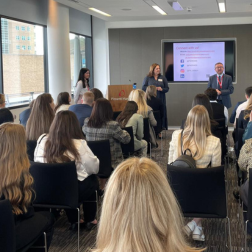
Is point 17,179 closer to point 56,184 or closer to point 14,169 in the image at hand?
point 14,169

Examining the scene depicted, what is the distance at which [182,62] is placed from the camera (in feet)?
37.7

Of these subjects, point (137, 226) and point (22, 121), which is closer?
point (137, 226)

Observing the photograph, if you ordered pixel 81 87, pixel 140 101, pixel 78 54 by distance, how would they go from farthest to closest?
pixel 78 54, pixel 81 87, pixel 140 101

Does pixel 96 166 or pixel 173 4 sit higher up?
pixel 173 4

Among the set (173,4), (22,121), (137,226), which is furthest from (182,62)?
(137,226)

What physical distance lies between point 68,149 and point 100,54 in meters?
9.06

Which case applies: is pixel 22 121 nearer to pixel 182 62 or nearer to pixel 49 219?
pixel 49 219

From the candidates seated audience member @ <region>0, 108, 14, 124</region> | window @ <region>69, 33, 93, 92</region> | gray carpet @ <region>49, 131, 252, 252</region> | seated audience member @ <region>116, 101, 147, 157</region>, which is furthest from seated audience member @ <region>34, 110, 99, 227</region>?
window @ <region>69, 33, 93, 92</region>

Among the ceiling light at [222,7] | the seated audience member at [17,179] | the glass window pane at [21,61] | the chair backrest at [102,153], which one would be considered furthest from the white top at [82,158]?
the ceiling light at [222,7]

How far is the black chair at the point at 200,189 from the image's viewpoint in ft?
10.5

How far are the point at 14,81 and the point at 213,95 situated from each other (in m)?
4.18

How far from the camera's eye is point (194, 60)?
11.4 m

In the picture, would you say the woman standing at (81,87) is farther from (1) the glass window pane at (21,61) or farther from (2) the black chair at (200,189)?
(2) the black chair at (200,189)

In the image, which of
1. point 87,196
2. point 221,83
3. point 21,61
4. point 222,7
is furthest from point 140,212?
point 221,83
